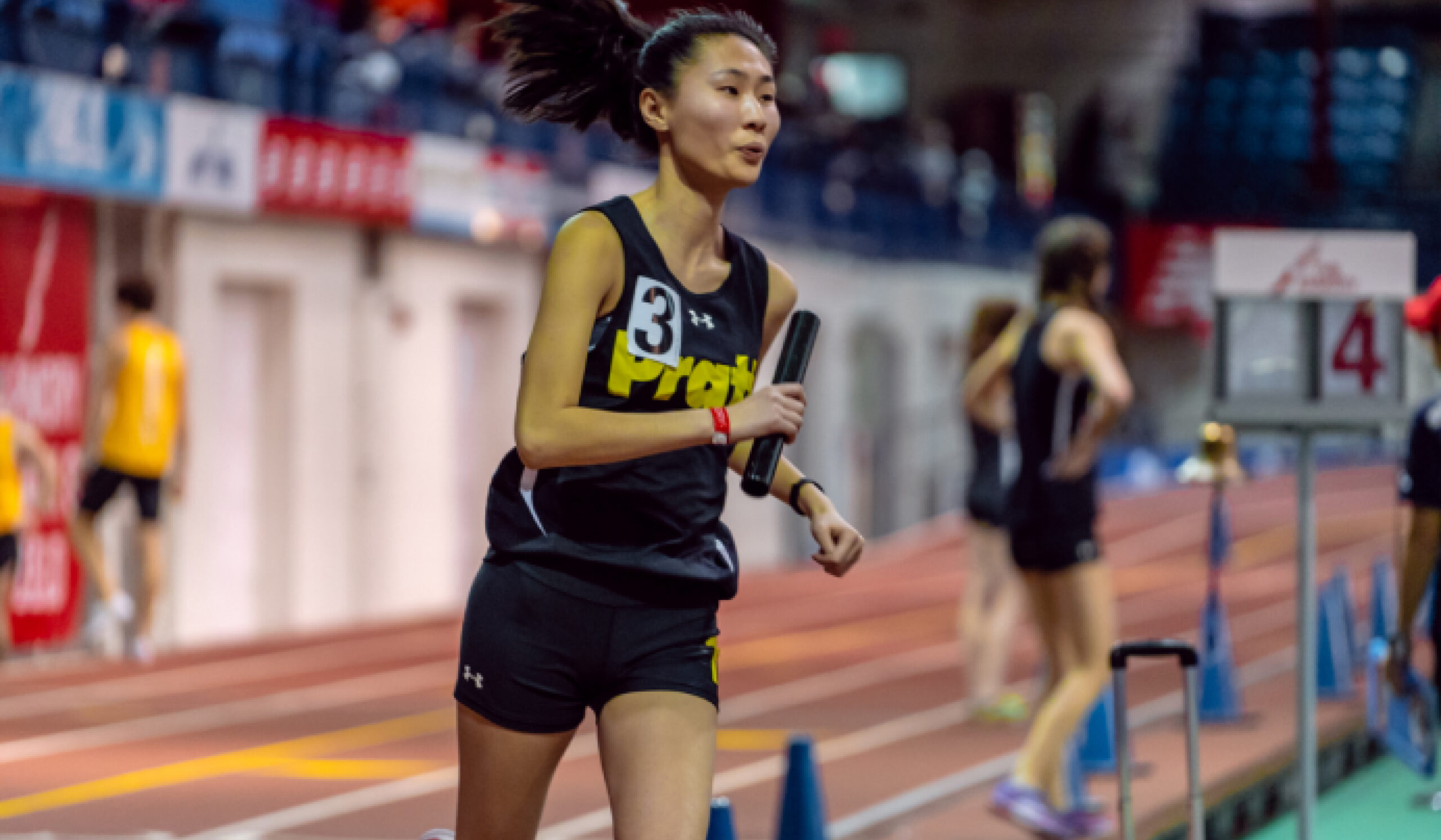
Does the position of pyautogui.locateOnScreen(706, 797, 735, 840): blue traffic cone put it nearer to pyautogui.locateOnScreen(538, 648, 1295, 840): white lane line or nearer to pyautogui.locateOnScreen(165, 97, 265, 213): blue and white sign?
pyautogui.locateOnScreen(538, 648, 1295, 840): white lane line

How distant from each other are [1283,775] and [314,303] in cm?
932

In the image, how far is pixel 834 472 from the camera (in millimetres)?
26578

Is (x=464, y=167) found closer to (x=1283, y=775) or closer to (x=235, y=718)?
(x=235, y=718)

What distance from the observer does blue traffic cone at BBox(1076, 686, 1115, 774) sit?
30.5 feet

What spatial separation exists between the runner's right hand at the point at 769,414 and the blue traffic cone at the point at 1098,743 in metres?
5.82

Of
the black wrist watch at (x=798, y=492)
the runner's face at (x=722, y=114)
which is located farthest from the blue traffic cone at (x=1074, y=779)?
the runner's face at (x=722, y=114)

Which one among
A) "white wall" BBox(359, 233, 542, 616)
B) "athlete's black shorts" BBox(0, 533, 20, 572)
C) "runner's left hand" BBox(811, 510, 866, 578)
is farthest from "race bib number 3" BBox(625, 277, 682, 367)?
"white wall" BBox(359, 233, 542, 616)

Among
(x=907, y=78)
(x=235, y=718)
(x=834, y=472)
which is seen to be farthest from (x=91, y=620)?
(x=907, y=78)

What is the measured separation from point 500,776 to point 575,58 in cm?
126

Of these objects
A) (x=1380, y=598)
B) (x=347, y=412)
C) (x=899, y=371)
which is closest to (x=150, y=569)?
(x=347, y=412)

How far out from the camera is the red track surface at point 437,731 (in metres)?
8.73

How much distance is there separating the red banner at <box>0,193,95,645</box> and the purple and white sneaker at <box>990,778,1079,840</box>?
7.92 meters

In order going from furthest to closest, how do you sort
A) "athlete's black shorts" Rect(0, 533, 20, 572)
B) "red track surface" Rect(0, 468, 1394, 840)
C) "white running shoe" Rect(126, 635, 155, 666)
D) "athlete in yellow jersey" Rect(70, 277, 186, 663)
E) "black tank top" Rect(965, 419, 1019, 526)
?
"white running shoe" Rect(126, 635, 155, 666), "athlete in yellow jersey" Rect(70, 277, 186, 663), "athlete's black shorts" Rect(0, 533, 20, 572), "black tank top" Rect(965, 419, 1019, 526), "red track surface" Rect(0, 468, 1394, 840)

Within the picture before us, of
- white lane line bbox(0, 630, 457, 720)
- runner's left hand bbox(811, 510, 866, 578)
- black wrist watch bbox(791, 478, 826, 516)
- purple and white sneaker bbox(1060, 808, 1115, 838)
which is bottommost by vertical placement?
white lane line bbox(0, 630, 457, 720)
